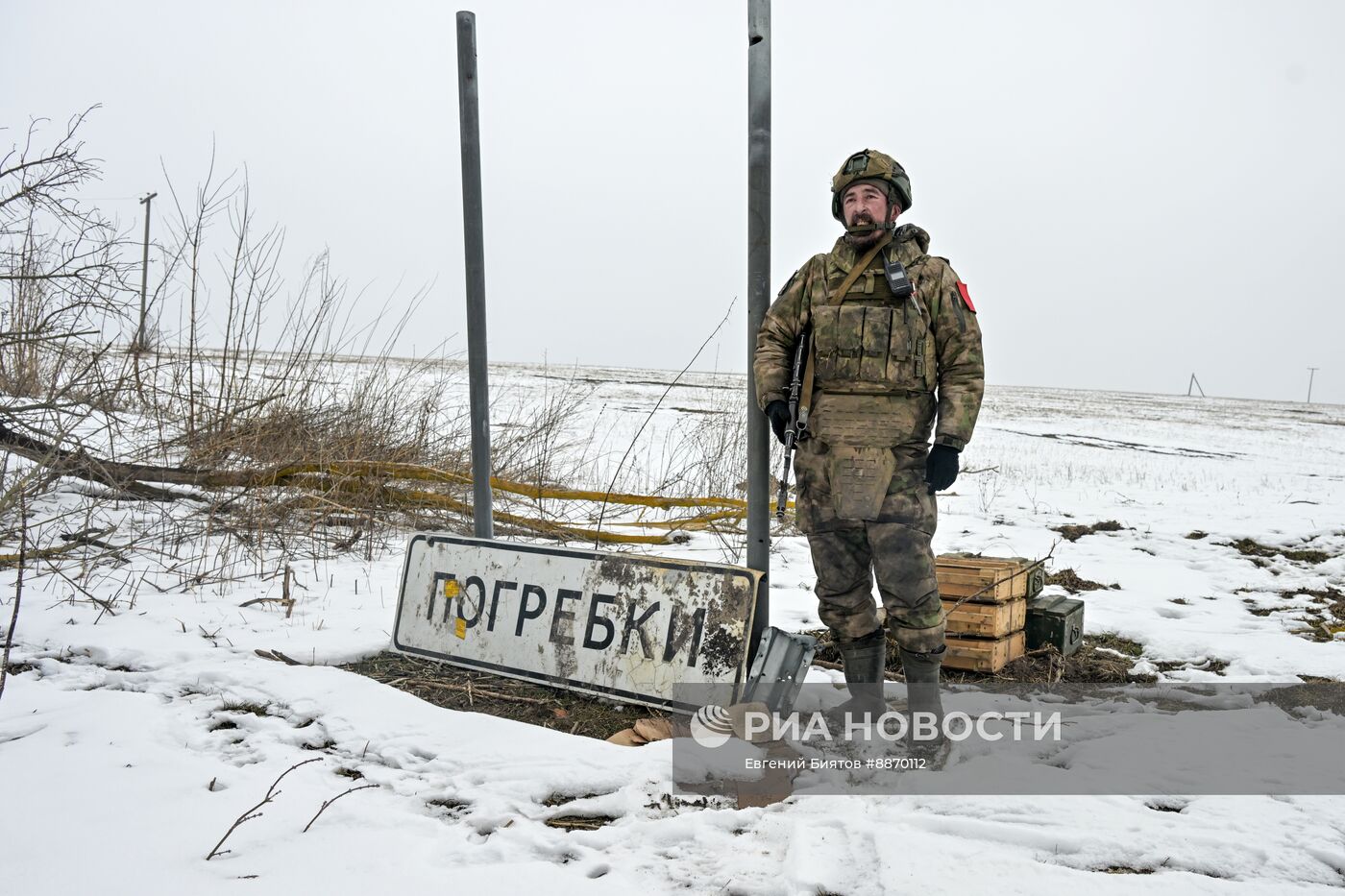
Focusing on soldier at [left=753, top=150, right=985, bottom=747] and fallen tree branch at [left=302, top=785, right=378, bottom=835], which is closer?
fallen tree branch at [left=302, top=785, right=378, bottom=835]

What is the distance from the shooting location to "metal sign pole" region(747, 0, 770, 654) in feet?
10.6

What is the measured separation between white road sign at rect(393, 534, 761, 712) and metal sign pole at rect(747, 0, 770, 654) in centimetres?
17

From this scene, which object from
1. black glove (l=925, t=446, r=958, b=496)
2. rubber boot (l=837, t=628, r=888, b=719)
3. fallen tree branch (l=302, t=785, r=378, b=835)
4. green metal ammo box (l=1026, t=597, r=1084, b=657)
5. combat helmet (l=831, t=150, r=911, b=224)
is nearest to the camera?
fallen tree branch (l=302, t=785, r=378, b=835)

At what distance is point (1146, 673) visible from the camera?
4031 millimetres

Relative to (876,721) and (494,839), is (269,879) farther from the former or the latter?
(876,721)

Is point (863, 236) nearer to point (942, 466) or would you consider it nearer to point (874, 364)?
point (874, 364)

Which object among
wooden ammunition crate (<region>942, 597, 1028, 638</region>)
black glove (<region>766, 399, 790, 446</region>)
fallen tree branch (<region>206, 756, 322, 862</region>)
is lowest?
fallen tree branch (<region>206, 756, 322, 862</region>)

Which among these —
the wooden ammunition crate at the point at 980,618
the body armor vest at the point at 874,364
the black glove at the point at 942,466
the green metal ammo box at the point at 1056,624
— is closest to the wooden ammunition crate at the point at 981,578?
the wooden ammunition crate at the point at 980,618

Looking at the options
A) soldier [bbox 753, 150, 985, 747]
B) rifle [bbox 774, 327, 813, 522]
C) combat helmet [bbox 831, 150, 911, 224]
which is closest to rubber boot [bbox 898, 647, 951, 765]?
soldier [bbox 753, 150, 985, 747]

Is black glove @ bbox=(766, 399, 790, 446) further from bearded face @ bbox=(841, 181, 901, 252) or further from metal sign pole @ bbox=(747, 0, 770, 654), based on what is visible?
bearded face @ bbox=(841, 181, 901, 252)

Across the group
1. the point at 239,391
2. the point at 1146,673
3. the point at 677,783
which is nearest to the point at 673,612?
the point at 677,783

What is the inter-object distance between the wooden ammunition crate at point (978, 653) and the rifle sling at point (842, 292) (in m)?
1.59

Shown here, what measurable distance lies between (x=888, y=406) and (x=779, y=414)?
398 millimetres

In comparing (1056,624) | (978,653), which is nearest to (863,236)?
(978,653)
